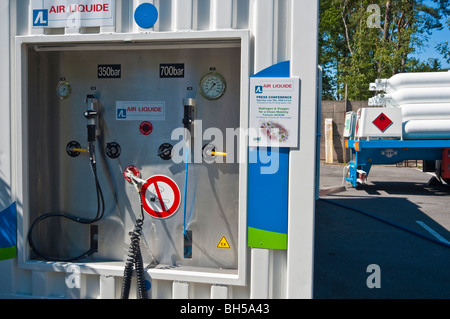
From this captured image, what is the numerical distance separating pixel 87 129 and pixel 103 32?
2.52 feet

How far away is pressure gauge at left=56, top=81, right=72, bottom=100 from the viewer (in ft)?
10.4

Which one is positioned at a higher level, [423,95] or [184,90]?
[423,95]

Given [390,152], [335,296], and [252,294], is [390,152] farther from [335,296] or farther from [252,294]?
[252,294]

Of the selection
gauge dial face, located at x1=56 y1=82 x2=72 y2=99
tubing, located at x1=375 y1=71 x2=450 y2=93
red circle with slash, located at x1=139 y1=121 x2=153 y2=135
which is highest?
tubing, located at x1=375 y1=71 x2=450 y2=93

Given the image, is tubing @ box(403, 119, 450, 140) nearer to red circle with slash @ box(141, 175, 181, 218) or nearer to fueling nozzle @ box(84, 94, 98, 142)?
red circle with slash @ box(141, 175, 181, 218)

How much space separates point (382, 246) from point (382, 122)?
4.53 m

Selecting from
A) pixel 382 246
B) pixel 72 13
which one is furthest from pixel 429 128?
pixel 72 13

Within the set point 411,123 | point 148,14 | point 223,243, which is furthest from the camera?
point 411,123

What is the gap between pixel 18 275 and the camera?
2.93 meters

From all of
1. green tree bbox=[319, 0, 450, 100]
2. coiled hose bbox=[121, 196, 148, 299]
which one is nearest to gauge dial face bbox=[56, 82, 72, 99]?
coiled hose bbox=[121, 196, 148, 299]

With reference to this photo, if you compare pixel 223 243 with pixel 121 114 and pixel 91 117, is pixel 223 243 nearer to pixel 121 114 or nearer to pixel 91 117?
pixel 121 114

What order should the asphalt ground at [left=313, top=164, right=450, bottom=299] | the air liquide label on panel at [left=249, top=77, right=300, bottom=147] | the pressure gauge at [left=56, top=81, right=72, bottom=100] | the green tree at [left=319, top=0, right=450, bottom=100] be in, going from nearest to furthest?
the air liquide label on panel at [left=249, top=77, right=300, bottom=147]
the pressure gauge at [left=56, top=81, right=72, bottom=100]
the asphalt ground at [left=313, top=164, right=450, bottom=299]
the green tree at [left=319, top=0, right=450, bottom=100]

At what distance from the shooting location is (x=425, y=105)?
9078 mm

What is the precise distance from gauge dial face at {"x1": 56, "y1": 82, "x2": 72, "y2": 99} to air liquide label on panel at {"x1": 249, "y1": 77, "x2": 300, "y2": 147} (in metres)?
1.56
